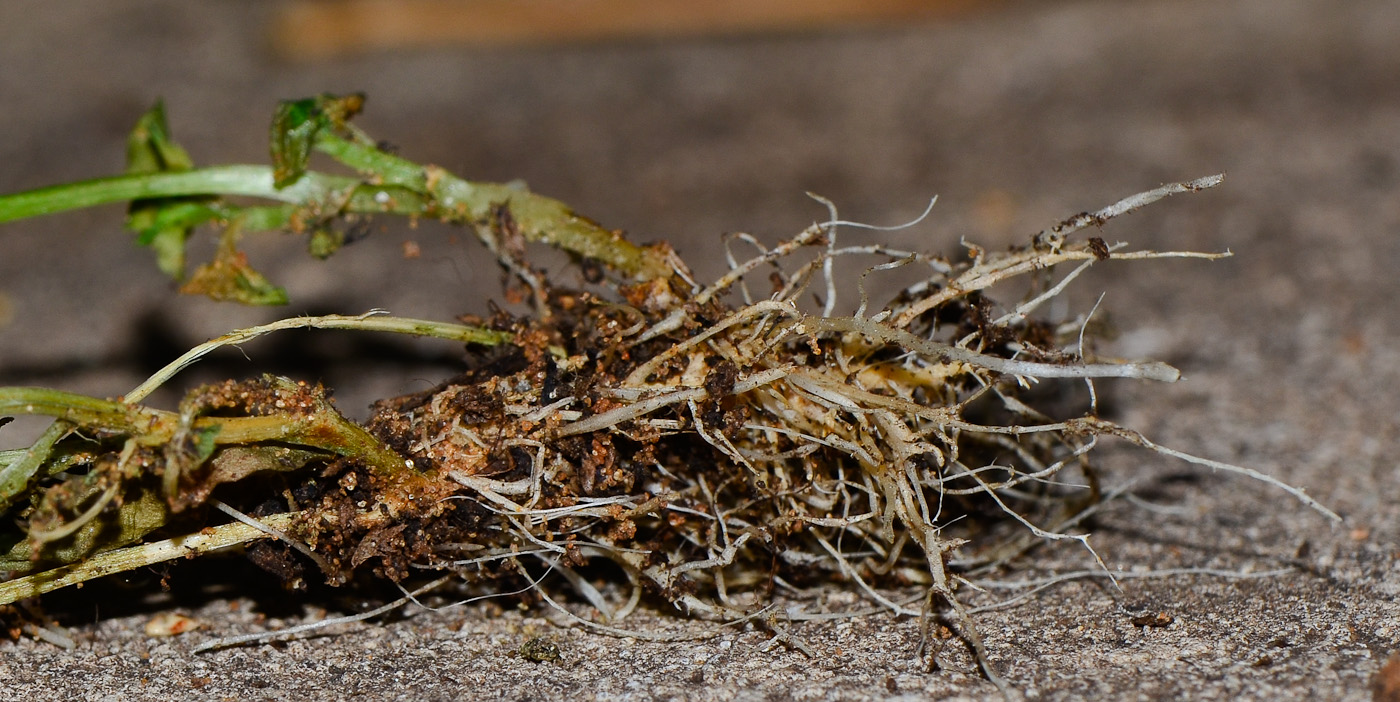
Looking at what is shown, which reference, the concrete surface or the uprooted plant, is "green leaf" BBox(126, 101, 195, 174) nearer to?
the uprooted plant

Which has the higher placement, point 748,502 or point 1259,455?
point 748,502

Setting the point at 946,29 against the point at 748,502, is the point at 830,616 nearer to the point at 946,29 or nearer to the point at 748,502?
the point at 748,502

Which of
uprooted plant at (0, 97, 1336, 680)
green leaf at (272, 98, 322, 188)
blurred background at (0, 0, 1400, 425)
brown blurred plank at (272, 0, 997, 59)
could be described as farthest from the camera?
brown blurred plank at (272, 0, 997, 59)

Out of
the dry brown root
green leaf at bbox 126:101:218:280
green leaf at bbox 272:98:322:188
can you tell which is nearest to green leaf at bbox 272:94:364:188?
green leaf at bbox 272:98:322:188

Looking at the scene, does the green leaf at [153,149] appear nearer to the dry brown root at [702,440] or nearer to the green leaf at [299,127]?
the green leaf at [299,127]

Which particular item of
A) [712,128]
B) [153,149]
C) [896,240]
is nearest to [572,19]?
[712,128]

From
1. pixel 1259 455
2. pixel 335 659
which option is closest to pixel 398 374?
pixel 335 659

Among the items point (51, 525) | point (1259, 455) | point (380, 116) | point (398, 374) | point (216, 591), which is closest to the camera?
point (51, 525)

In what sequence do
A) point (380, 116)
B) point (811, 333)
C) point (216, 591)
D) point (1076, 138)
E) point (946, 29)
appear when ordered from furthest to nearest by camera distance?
point (946, 29) → point (380, 116) → point (1076, 138) → point (216, 591) → point (811, 333)
